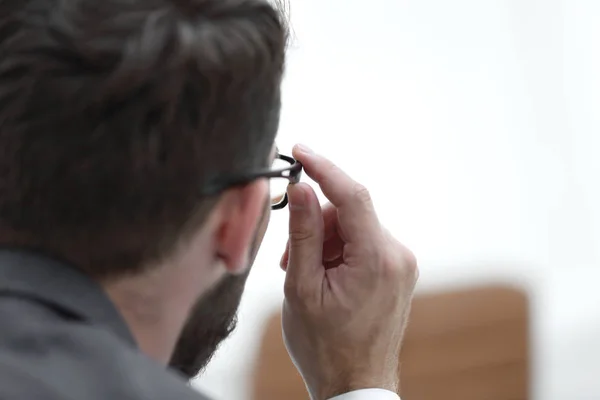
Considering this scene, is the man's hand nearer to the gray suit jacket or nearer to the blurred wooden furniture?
the gray suit jacket

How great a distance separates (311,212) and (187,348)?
200mm

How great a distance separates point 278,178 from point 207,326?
0.50ft

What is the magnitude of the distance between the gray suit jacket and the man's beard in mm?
165

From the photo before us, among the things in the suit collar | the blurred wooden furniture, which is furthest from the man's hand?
the blurred wooden furniture

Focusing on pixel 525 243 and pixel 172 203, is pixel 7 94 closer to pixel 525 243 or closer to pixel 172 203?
pixel 172 203

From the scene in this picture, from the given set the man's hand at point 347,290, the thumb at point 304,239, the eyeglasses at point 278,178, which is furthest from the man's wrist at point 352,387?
the eyeglasses at point 278,178

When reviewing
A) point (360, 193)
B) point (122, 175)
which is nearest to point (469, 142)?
point (360, 193)

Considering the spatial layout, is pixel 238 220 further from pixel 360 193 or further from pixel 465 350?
pixel 465 350

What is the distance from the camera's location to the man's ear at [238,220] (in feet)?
2.17

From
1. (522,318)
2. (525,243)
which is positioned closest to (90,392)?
(522,318)

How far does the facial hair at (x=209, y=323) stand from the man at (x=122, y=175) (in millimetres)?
59

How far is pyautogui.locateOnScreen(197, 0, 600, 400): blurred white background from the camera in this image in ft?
5.78

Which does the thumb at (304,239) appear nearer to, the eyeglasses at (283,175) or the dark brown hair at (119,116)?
the eyeglasses at (283,175)

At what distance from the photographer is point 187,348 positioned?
793 mm
